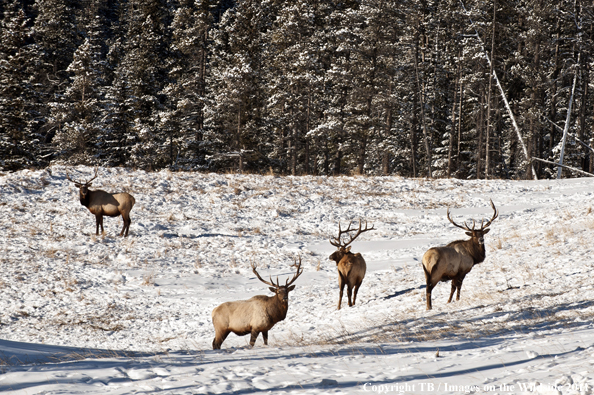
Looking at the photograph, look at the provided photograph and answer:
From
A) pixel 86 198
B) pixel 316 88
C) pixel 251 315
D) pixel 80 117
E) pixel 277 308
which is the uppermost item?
pixel 316 88

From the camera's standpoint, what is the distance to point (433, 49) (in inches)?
1700

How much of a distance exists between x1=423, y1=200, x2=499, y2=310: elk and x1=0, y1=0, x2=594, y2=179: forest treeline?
22.8 m

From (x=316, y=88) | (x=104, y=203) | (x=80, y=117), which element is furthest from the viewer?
(x=80, y=117)

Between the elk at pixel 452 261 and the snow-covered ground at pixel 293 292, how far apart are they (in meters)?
0.57

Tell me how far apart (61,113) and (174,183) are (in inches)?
769

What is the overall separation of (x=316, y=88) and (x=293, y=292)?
24.8 metres

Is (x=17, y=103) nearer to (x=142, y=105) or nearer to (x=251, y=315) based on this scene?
(x=142, y=105)

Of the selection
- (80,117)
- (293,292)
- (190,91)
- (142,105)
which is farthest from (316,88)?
(293,292)

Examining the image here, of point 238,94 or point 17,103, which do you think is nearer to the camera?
point 238,94

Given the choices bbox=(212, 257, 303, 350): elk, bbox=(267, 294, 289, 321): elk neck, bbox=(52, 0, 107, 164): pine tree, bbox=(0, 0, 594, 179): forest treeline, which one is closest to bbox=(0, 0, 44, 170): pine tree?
bbox=(0, 0, 594, 179): forest treeline

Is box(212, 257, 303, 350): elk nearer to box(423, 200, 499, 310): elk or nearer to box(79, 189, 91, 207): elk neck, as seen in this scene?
box(423, 200, 499, 310): elk

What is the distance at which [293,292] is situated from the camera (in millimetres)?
13867

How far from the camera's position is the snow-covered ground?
562 cm

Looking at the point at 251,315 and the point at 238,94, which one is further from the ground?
the point at 238,94
